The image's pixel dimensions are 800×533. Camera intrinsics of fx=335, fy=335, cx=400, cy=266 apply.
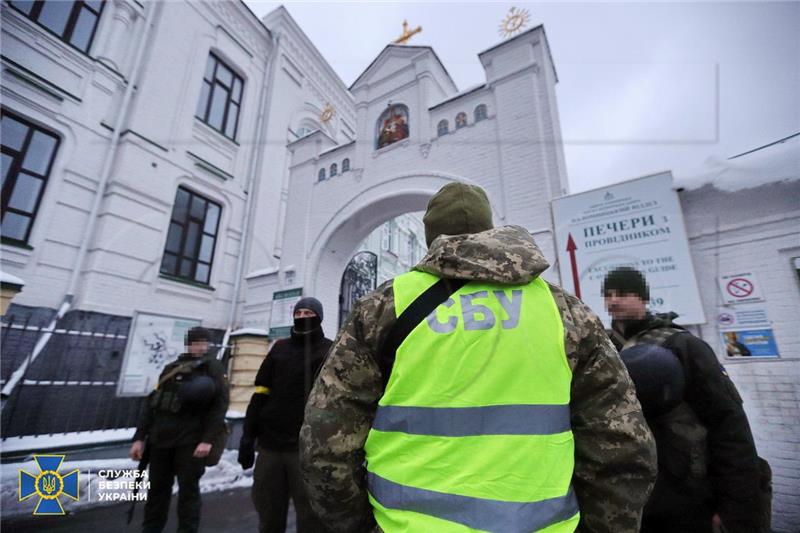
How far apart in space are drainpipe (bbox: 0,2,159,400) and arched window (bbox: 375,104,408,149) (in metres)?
5.11

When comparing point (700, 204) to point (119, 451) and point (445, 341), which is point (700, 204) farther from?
point (119, 451)

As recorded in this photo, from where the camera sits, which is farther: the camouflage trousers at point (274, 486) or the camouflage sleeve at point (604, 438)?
the camouflage trousers at point (274, 486)

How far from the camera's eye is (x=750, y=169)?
3613mm

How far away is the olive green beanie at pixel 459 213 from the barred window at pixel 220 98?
9230 millimetres

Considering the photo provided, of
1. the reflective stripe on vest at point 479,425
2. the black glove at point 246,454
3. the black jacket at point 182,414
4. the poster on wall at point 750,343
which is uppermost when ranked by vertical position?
the poster on wall at point 750,343

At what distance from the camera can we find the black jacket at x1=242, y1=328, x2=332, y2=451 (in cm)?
249

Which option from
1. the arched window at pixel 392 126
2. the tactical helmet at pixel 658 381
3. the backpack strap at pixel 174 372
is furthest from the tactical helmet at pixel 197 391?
the arched window at pixel 392 126

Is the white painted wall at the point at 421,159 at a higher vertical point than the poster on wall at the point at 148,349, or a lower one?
higher

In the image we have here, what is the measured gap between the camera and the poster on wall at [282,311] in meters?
7.21

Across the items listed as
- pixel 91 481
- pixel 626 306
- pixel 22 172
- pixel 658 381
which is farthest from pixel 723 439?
pixel 22 172

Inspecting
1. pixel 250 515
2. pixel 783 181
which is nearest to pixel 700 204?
pixel 783 181

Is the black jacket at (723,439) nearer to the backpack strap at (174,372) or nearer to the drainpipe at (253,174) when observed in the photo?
the backpack strap at (174,372)

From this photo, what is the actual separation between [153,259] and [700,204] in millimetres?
9076

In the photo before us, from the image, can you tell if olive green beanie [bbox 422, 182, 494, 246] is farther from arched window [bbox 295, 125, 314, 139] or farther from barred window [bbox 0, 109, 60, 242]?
arched window [bbox 295, 125, 314, 139]
